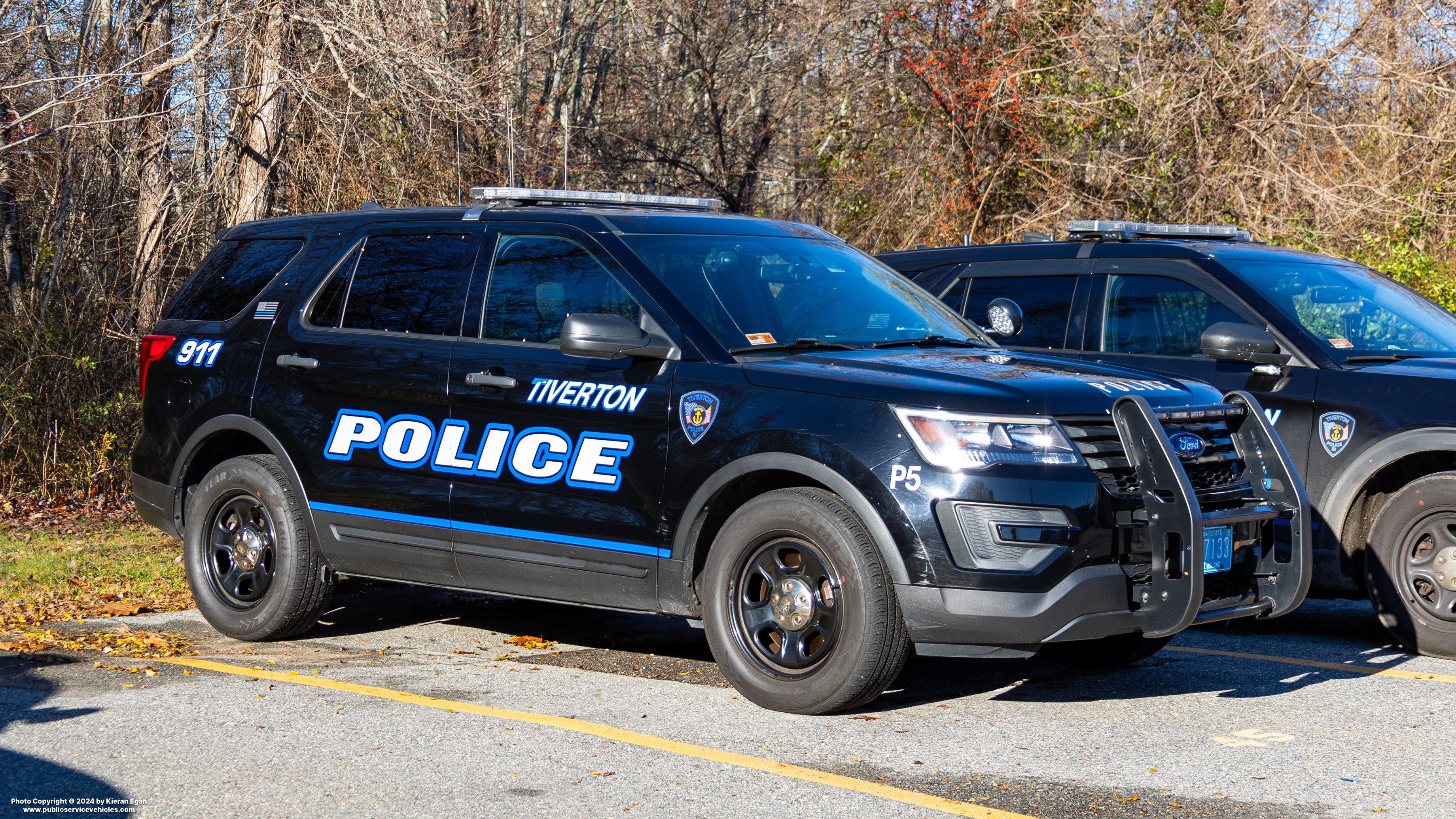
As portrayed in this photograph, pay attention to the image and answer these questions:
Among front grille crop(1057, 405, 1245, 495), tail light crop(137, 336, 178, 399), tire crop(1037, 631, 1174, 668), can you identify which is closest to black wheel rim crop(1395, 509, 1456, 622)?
tire crop(1037, 631, 1174, 668)

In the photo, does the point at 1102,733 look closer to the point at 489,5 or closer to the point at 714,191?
the point at 489,5

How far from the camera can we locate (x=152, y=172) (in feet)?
40.5

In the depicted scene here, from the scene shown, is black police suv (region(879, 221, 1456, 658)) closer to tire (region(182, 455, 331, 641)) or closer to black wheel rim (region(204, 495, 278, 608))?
tire (region(182, 455, 331, 641))

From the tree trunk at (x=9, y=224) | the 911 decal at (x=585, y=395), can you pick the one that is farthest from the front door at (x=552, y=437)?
the tree trunk at (x=9, y=224)

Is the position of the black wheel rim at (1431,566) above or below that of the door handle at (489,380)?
below

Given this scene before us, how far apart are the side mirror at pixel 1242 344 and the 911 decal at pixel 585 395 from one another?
2.97m

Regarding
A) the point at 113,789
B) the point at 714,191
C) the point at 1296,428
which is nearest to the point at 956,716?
the point at 1296,428

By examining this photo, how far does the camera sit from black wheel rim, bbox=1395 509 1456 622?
21.9ft

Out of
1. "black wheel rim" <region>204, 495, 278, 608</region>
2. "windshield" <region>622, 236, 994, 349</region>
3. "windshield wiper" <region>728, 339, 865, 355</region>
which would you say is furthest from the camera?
"black wheel rim" <region>204, 495, 278, 608</region>

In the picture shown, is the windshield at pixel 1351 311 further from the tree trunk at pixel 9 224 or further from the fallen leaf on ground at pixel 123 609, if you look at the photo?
the tree trunk at pixel 9 224

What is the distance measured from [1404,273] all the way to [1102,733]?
30.3 feet

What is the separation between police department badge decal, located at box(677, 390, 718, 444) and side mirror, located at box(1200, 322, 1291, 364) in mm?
2811

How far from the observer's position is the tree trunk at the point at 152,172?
12156mm

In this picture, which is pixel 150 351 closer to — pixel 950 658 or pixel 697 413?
pixel 697 413
